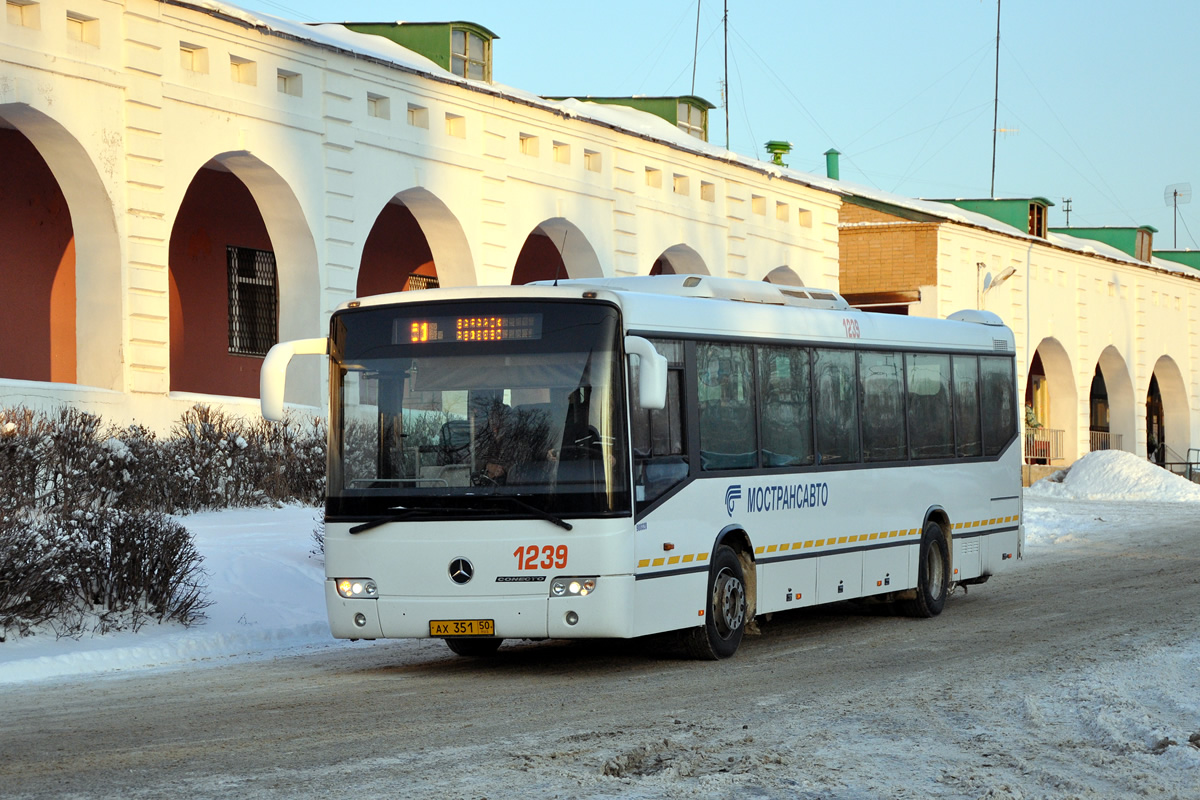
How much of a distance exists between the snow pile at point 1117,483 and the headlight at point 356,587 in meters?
28.6

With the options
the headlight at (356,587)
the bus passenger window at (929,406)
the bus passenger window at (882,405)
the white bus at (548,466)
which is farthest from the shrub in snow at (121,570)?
the bus passenger window at (929,406)

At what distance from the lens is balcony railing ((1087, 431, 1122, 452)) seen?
52.1 m

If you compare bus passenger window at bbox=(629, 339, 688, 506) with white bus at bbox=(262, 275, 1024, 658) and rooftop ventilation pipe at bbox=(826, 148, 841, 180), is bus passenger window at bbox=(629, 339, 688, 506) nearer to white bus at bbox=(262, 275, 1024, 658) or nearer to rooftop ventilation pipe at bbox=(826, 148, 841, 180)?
white bus at bbox=(262, 275, 1024, 658)

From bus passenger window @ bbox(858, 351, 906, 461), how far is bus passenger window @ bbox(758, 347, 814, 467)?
1061mm

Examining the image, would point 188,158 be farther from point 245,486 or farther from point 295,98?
point 245,486

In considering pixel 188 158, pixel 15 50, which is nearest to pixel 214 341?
pixel 188 158

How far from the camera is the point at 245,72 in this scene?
24094 millimetres

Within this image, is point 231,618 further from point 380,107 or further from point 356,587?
point 380,107

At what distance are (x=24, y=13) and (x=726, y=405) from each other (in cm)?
1244

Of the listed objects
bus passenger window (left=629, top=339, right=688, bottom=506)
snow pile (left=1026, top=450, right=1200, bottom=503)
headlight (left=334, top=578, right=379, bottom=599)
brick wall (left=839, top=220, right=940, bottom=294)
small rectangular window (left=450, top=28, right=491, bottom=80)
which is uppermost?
small rectangular window (left=450, top=28, right=491, bottom=80)

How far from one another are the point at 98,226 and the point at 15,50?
2.47 meters

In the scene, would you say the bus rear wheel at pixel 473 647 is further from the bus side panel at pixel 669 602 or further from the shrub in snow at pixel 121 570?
the shrub in snow at pixel 121 570

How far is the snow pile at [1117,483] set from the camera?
37.3 meters

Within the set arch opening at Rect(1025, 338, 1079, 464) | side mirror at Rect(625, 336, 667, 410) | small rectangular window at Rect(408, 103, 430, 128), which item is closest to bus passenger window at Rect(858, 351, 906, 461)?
side mirror at Rect(625, 336, 667, 410)
